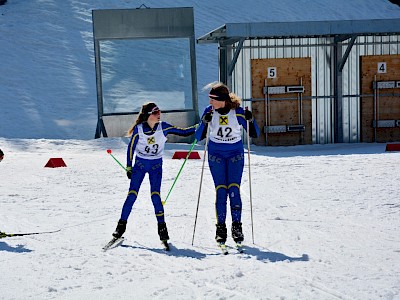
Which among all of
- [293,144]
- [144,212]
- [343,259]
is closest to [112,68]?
[293,144]

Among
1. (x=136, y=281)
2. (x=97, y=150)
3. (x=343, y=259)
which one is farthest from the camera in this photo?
(x=97, y=150)

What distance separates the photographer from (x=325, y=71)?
2111cm

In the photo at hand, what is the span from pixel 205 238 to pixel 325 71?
13737mm

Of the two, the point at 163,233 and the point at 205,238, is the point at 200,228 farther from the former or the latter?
the point at 163,233

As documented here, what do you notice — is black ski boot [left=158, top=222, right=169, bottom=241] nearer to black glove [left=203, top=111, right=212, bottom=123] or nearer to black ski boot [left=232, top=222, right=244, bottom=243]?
black ski boot [left=232, top=222, right=244, bottom=243]

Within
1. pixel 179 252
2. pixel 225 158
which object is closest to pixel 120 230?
pixel 179 252

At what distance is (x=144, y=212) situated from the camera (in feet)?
34.0

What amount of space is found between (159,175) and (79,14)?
43.0m

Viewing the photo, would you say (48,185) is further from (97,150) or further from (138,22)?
(138,22)

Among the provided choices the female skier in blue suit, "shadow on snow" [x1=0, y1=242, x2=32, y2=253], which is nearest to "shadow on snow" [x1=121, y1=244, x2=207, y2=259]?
the female skier in blue suit

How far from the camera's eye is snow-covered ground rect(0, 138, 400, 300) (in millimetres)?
6008

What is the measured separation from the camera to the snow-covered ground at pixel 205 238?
6.01m

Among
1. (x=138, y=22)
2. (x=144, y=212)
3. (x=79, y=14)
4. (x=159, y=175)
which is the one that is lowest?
(x=144, y=212)

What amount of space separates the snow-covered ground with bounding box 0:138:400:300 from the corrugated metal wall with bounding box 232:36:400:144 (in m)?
5.37
